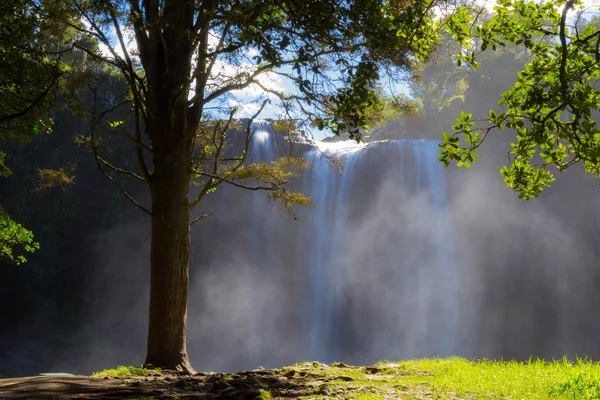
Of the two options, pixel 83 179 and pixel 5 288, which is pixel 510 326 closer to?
pixel 83 179

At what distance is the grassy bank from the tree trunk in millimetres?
689

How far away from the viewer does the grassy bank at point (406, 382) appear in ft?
15.7

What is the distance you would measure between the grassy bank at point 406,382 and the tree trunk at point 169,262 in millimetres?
689

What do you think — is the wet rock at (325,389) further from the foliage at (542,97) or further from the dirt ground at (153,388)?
the foliage at (542,97)

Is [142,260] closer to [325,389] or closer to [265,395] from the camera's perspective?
[325,389]

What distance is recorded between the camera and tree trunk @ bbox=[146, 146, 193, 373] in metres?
6.97

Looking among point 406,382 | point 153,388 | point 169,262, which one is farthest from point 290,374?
point 169,262

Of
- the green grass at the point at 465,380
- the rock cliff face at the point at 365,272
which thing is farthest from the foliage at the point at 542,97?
the rock cliff face at the point at 365,272

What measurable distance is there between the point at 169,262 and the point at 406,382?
3.24 meters

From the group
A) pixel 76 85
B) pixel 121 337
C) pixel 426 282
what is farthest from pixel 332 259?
pixel 76 85

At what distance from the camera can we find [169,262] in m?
7.06

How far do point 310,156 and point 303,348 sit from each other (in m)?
8.95

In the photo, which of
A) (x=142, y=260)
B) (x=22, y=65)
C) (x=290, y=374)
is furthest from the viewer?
(x=142, y=260)

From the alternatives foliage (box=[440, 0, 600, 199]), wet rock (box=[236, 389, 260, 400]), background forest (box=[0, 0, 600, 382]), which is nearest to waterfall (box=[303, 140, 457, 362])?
background forest (box=[0, 0, 600, 382])
